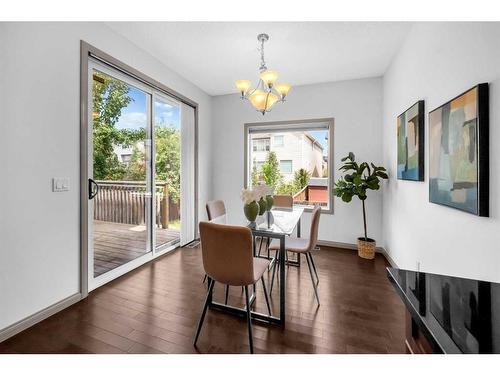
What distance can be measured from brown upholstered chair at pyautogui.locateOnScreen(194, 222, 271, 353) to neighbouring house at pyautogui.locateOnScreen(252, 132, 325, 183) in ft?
9.32

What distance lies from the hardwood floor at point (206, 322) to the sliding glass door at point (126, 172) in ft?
1.49

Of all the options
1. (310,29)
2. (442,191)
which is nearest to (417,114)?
(442,191)

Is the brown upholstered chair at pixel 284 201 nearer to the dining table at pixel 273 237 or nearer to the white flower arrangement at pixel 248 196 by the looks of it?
the dining table at pixel 273 237

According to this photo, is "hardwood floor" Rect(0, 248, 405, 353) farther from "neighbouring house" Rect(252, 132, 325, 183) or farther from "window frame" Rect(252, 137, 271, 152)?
"window frame" Rect(252, 137, 271, 152)

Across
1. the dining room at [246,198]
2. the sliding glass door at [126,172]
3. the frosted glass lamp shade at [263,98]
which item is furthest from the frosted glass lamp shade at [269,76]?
the sliding glass door at [126,172]

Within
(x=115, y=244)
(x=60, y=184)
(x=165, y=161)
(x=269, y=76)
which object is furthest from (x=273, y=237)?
(x=165, y=161)

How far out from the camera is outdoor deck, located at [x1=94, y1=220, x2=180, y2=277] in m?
2.62

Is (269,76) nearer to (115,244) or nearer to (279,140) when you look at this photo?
(279,140)

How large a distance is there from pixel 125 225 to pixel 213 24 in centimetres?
251

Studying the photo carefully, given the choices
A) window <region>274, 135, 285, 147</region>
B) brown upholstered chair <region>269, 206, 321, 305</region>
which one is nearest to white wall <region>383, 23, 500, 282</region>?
brown upholstered chair <region>269, 206, 321, 305</region>

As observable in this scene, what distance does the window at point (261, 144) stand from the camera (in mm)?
4363

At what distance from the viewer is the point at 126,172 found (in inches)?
114
